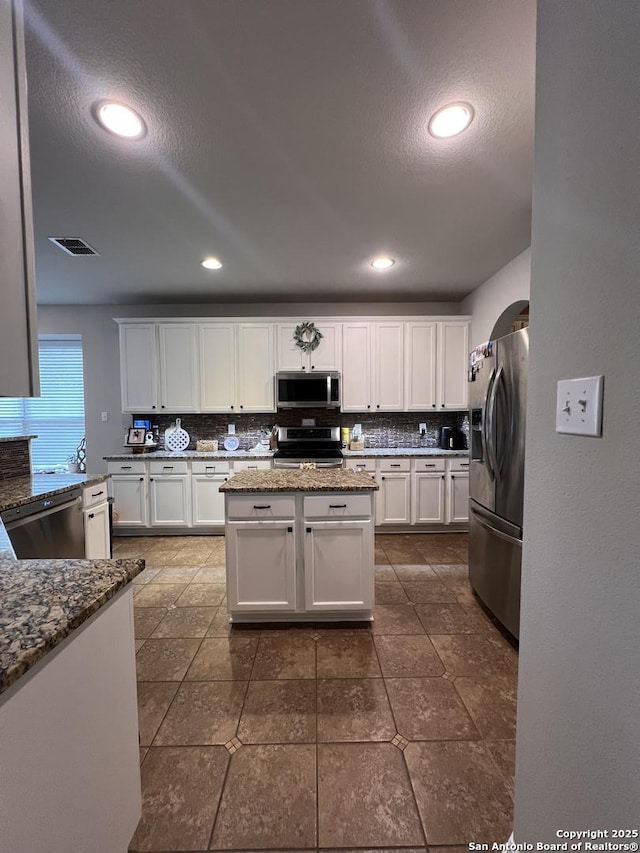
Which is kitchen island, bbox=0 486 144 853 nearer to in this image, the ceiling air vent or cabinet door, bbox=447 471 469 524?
the ceiling air vent

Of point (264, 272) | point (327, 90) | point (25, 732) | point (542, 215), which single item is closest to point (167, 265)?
point (264, 272)

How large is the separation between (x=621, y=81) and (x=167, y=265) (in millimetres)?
3307

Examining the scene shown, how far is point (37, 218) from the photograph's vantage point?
2256 mm

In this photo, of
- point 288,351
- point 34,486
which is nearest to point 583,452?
point 34,486

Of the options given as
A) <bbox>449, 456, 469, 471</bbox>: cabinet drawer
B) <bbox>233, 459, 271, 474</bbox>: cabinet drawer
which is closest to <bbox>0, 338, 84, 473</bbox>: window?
<bbox>233, 459, 271, 474</bbox>: cabinet drawer

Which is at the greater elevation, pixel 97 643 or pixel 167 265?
pixel 167 265

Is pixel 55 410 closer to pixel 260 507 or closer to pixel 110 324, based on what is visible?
pixel 110 324

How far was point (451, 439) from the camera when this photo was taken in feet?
13.0

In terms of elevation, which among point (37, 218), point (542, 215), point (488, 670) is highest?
point (37, 218)

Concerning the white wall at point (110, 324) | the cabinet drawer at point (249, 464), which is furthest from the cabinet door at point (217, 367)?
the cabinet drawer at point (249, 464)

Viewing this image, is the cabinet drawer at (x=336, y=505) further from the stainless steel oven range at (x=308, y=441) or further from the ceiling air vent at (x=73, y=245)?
the ceiling air vent at (x=73, y=245)

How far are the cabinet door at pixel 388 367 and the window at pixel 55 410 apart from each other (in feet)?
12.5

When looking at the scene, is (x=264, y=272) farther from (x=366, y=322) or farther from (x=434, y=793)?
(x=434, y=793)

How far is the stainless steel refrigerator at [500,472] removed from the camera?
1.91 meters
